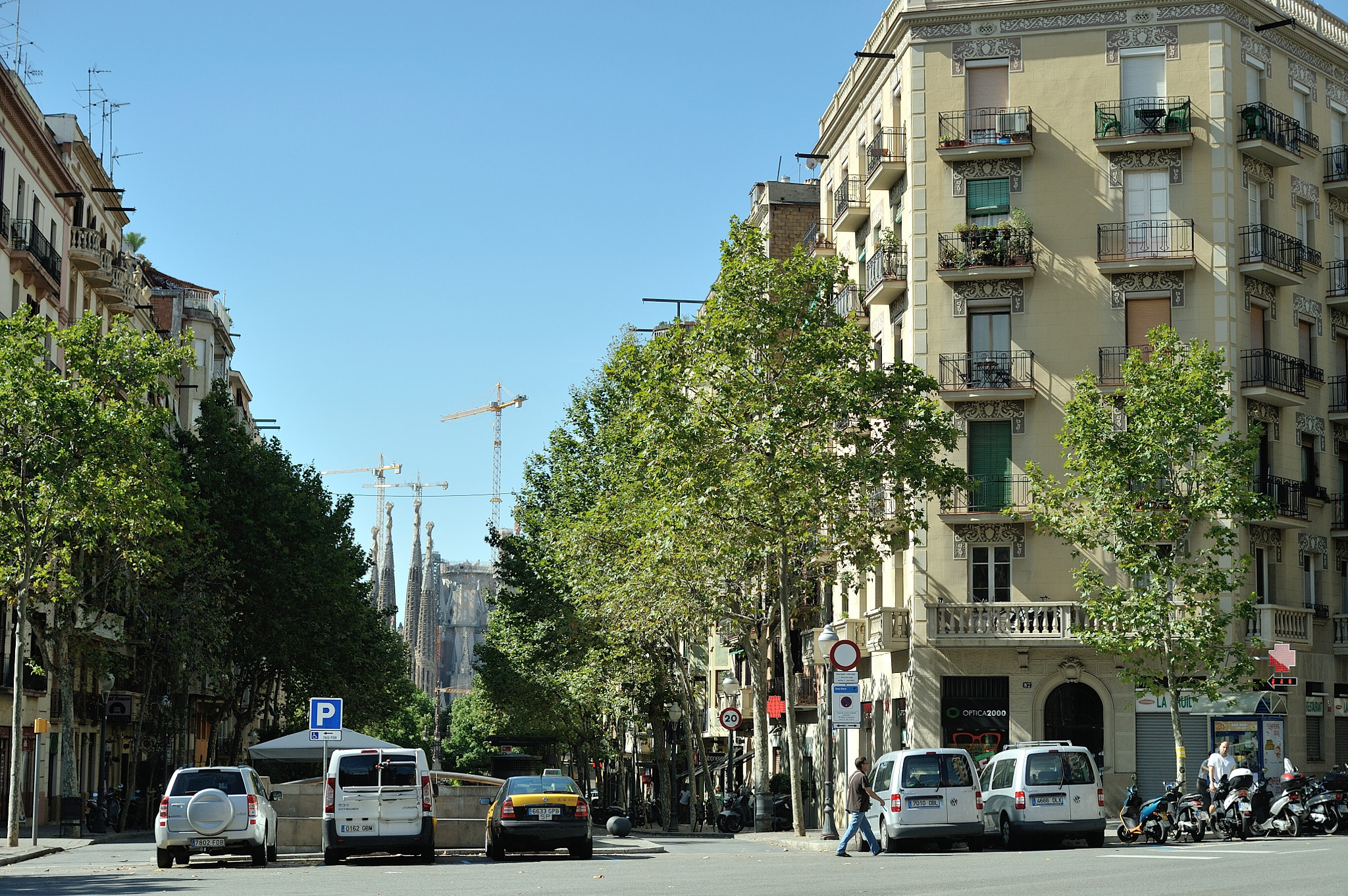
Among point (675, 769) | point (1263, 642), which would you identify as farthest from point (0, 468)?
point (675, 769)

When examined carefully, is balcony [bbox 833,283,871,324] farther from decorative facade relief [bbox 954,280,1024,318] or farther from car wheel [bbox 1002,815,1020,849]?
car wheel [bbox 1002,815,1020,849]

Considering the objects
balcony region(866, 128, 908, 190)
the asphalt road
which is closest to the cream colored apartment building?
balcony region(866, 128, 908, 190)

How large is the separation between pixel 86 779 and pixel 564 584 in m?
18.9

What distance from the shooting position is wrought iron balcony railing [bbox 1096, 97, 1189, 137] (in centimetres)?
4162

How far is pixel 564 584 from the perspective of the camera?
5534 centimetres

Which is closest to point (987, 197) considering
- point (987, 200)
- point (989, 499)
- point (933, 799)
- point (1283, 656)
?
point (987, 200)

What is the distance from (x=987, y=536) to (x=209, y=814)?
22.0 meters

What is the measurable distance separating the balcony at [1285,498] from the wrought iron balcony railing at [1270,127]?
8.80m

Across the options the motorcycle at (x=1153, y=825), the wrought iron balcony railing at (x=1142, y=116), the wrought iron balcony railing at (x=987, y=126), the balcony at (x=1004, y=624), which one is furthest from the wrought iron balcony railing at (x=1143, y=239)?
the motorcycle at (x=1153, y=825)

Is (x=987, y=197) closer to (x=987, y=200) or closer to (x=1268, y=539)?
(x=987, y=200)

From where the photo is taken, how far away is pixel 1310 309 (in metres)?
44.3

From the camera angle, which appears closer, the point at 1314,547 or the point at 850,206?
the point at 1314,547

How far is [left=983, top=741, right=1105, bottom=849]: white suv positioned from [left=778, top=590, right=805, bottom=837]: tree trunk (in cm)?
708

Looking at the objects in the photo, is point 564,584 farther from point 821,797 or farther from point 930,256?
point 930,256
